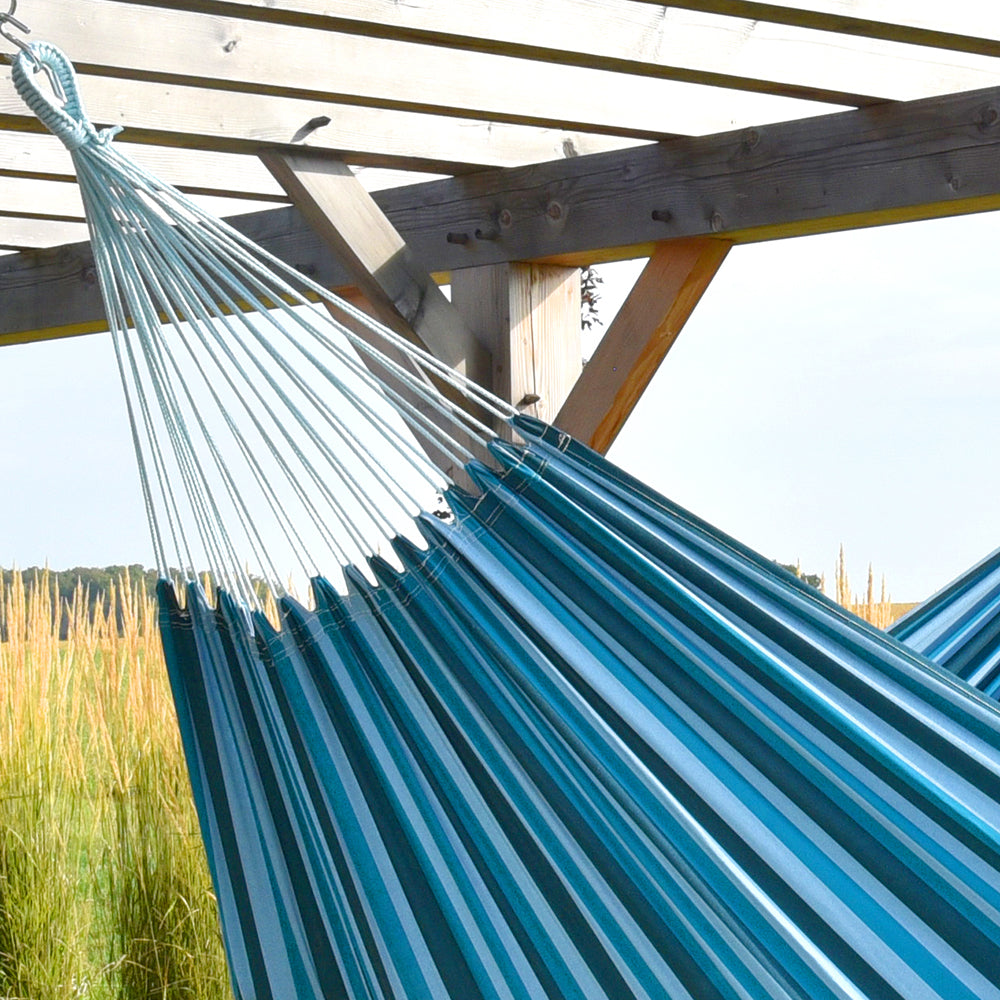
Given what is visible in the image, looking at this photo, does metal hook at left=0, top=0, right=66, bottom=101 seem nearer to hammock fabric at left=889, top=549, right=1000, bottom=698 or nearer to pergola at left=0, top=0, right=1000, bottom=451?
pergola at left=0, top=0, right=1000, bottom=451

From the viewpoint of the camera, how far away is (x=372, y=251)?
278 centimetres

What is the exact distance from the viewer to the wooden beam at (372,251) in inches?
107

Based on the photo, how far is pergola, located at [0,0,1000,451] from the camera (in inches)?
90.3

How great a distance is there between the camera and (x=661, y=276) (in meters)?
2.74

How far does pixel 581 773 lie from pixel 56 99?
0.90 meters

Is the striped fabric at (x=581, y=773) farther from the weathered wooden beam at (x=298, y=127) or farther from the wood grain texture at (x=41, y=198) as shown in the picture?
the wood grain texture at (x=41, y=198)

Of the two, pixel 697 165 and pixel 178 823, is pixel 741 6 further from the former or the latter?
pixel 178 823

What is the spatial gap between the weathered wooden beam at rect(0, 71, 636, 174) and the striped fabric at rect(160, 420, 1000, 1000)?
1.33 meters

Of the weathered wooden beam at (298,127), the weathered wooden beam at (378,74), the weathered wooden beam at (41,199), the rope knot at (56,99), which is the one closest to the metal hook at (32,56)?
the rope knot at (56,99)

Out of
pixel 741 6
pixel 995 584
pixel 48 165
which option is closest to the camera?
pixel 995 584

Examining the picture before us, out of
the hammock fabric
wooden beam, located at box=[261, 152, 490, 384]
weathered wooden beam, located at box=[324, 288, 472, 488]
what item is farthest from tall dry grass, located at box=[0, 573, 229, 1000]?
the hammock fabric

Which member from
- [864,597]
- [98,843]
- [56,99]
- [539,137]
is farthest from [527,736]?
[864,597]

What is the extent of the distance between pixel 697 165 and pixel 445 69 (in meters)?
0.53

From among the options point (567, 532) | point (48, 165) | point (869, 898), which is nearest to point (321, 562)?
point (567, 532)
